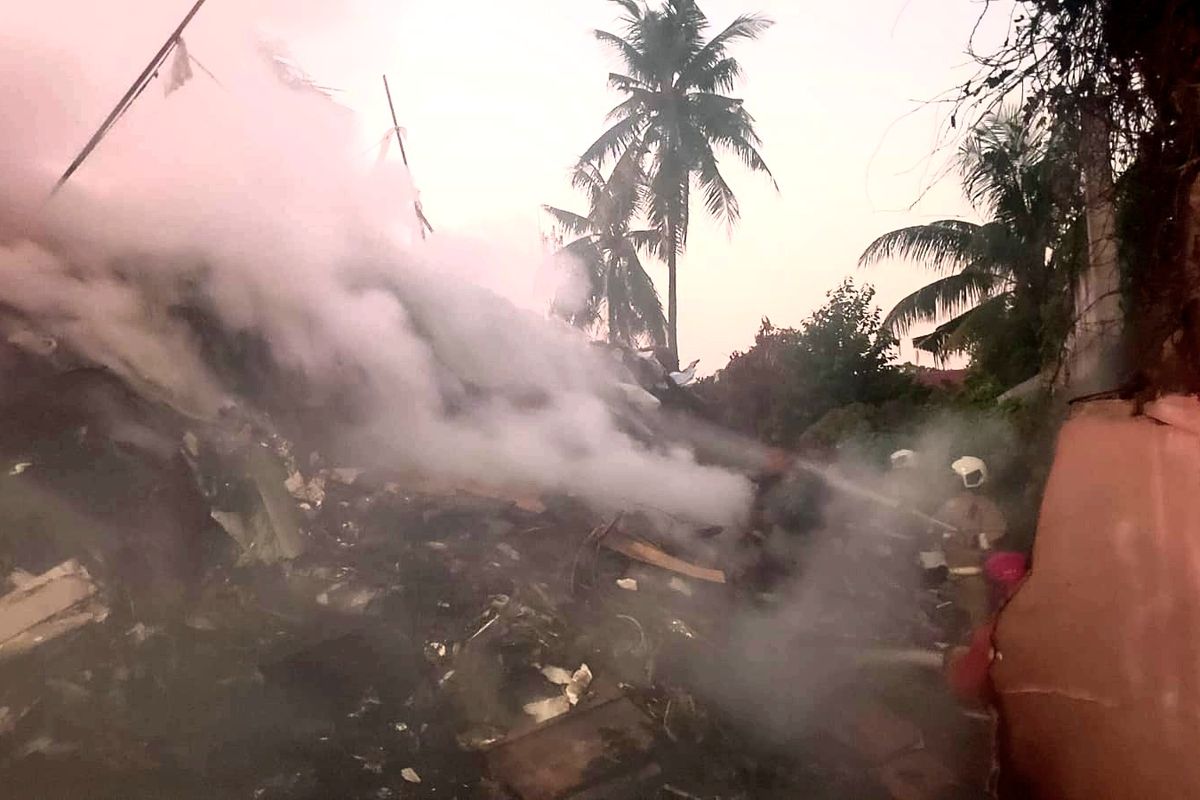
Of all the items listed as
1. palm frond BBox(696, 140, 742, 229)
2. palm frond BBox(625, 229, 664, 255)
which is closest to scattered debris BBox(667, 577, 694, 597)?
palm frond BBox(696, 140, 742, 229)

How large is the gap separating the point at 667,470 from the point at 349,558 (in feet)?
5.19

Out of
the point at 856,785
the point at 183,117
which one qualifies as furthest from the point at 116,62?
the point at 856,785

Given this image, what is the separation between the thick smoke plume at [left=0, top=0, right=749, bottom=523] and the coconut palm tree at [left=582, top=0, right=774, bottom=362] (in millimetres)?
1540

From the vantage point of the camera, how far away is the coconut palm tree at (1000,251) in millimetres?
2115

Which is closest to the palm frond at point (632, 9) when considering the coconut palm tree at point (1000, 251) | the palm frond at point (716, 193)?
the palm frond at point (716, 193)

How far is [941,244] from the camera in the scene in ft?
20.0

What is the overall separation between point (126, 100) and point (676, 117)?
5.06 metres

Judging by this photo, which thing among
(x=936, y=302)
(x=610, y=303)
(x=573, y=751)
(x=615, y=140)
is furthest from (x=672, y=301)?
(x=573, y=751)

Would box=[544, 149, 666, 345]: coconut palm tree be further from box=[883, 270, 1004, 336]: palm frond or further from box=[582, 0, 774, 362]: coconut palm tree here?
box=[883, 270, 1004, 336]: palm frond

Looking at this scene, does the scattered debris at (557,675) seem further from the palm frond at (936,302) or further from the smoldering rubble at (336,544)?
the palm frond at (936,302)

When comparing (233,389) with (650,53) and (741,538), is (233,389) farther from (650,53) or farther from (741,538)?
(650,53)

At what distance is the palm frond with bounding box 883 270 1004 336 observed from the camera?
6.28 meters

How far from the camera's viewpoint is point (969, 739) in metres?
2.11

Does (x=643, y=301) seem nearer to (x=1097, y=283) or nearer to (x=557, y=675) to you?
(x=557, y=675)
